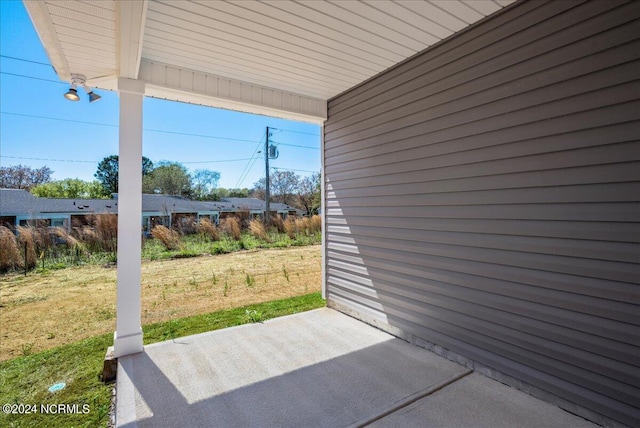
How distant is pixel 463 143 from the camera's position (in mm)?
2330

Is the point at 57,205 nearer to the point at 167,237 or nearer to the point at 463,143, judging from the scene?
the point at 167,237

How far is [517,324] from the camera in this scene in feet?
6.59

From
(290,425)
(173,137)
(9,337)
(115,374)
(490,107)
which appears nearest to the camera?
(290,425)

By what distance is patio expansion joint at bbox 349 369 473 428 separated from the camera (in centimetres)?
171

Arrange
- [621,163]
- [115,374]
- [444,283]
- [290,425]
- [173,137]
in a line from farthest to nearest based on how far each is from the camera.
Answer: [173,137]
[444,283]
[115,374]
[290,425]
[621,163]

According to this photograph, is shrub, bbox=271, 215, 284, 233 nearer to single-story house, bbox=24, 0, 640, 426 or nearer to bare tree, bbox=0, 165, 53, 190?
single-story house, bbox=24, 0, 640, 426

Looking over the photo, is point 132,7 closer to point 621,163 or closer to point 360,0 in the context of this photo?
point 360,0

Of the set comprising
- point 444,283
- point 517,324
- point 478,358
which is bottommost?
point 478,358

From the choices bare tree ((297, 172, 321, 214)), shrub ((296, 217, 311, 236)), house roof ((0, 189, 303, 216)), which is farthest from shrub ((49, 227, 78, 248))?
bare tree ((297, 172, 321, 214))

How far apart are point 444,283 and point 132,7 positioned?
289 cm

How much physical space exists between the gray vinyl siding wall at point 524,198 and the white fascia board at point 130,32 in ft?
7.17

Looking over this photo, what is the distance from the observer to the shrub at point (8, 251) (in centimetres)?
430

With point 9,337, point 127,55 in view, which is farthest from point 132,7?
point 9,337

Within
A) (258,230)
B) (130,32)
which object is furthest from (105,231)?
(130,32)
